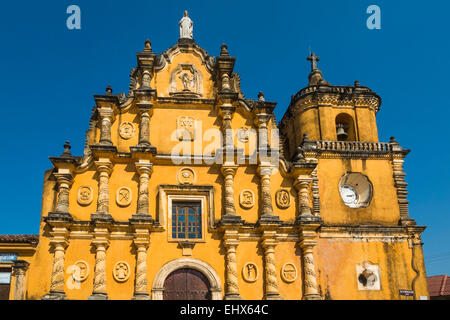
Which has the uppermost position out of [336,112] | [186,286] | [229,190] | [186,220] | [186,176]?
[336,112]

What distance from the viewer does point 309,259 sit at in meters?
18.2

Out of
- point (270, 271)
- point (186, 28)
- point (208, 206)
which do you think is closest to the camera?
point (270, 271)

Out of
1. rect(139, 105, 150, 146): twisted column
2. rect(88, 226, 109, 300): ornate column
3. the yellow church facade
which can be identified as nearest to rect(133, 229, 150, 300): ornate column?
the yellow church facade

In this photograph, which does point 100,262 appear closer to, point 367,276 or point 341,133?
point 367,276

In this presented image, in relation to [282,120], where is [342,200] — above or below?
below

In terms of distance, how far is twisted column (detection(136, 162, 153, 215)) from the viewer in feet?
58.9

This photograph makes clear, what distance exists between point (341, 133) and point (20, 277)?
15.1m

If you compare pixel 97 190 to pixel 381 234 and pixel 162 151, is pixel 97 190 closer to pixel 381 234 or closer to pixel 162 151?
pixel 162 151

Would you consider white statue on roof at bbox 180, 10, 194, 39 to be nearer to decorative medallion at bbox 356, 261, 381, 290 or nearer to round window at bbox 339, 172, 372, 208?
round window at bbox 339, 172, 372, 208

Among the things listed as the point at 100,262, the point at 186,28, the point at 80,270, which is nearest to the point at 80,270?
the point at 80,270

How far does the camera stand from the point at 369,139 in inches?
871
